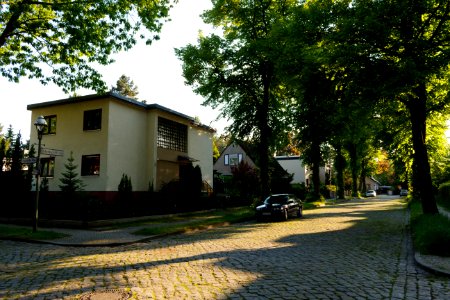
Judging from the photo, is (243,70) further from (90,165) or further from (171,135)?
(90,165)

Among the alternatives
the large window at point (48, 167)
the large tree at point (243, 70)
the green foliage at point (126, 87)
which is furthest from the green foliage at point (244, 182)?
the green foliage at point (126, 87)

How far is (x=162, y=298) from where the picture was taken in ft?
17.9

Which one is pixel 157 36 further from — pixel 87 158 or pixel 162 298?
pixel 162 298

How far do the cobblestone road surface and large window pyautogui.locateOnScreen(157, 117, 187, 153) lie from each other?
14.9 meters

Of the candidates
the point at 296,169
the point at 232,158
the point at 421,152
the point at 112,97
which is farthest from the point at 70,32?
the point at 296,169

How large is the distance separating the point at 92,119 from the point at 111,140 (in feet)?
7.74

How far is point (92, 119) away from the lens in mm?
23000

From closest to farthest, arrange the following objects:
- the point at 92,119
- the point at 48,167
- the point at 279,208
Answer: the point at 279,208
the point at 92,119
the point at 48,167

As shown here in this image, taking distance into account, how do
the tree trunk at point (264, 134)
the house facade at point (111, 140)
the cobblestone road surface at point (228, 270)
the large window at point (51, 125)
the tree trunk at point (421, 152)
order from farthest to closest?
the tree trunk at point (264, 134), the large window at point (51, 125), the house facade at point (111, 140), the tree trunk at point (421, 152), the cobblestone road surface at point (228, 270)

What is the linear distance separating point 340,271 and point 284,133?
823 inches

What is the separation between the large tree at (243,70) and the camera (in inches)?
957

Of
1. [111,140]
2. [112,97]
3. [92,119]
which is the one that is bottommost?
[111,140]

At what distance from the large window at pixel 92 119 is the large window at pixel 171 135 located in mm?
4579

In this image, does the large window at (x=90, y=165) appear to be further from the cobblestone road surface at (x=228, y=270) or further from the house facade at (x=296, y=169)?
the house facade at (x=296, y=169)
